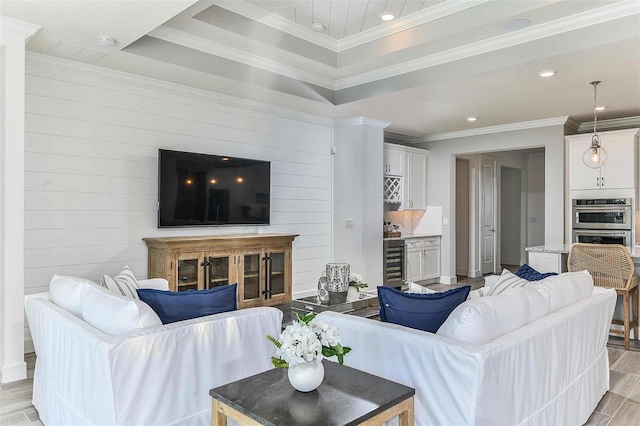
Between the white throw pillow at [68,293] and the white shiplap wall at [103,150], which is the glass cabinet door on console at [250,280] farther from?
the white throw pillow at [68,293]

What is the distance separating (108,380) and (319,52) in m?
3.97

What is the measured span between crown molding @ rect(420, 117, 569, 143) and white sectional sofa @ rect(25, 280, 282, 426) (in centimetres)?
569

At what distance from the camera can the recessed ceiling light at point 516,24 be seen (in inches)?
150

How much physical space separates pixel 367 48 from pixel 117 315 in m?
3.77

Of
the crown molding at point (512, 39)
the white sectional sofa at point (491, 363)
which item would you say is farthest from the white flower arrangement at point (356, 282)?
the crown molding at point (512, 39)

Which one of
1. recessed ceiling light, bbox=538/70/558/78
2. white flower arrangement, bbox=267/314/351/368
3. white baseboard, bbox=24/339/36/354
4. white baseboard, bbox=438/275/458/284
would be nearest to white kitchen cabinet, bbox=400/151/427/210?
white baseboard, bbox=438/275/458/284

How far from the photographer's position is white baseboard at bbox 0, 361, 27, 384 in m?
3.29

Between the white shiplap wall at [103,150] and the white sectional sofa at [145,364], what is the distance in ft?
5.85

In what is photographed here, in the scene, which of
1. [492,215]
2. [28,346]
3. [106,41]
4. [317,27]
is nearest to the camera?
[106,41]

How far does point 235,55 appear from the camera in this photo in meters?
4.65

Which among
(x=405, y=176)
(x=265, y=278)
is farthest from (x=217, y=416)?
(x=405, y=176)

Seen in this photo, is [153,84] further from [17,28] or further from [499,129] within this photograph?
[499,129]

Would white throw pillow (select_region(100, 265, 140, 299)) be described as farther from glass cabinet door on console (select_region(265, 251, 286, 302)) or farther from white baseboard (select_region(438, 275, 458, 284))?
white baseboard (select_region(438, 275, 458, 284))

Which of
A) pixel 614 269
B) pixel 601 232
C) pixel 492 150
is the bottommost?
pixel 614 269
